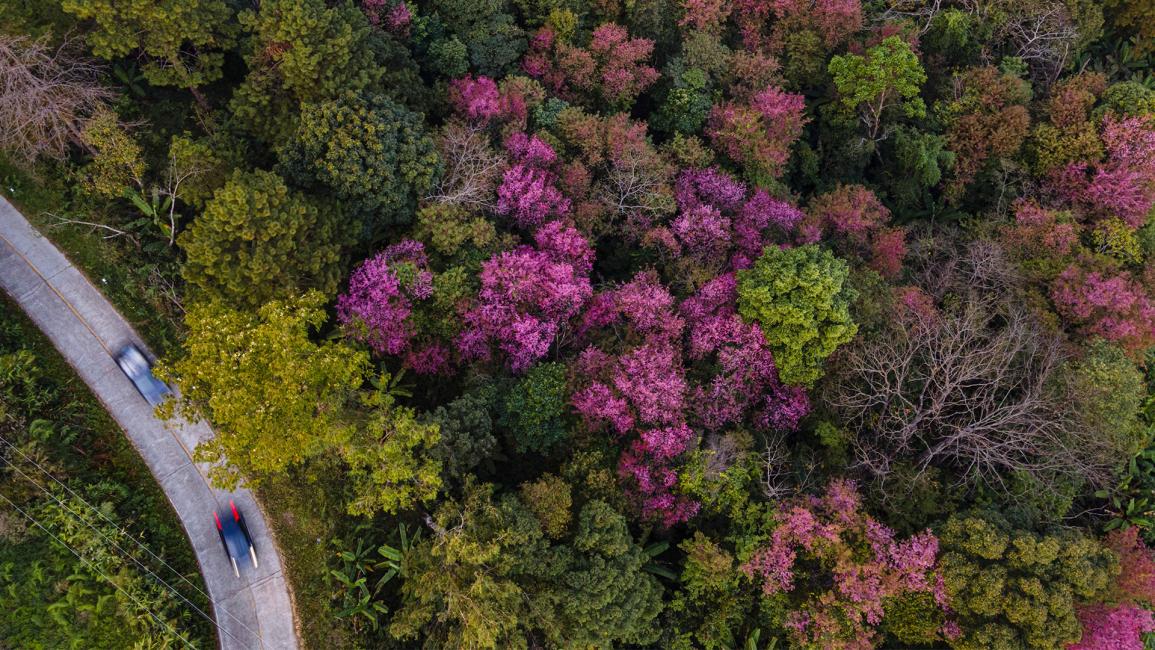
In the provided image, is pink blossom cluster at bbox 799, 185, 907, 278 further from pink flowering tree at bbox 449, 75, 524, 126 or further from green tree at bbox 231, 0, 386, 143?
green tree at bbox 231, 0, 386, 143

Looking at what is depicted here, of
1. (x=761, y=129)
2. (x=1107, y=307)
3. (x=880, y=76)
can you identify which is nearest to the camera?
(x=1107, y=307)

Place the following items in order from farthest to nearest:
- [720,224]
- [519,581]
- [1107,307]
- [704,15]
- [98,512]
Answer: [704,15] → [720,224] → [1107,307] → [98,512] → [519,581]

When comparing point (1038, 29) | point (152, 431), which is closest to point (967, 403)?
point (1038, 29)

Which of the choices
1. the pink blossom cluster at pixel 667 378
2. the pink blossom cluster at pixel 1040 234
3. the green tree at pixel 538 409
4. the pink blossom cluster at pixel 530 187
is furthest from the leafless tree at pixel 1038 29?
the green tree at pixel 538 409

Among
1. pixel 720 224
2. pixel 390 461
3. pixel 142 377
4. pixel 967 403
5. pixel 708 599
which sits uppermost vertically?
pixel 720 224

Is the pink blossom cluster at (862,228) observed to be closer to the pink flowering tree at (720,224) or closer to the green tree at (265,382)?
the pink flowering tree at (720,224)

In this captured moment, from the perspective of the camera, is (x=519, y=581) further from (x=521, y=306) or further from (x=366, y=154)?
(x=366, y=154)

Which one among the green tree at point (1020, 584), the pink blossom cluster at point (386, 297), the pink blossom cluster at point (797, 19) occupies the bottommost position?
the green tree at point (1020, 584)

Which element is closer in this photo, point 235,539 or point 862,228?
point 235,539
